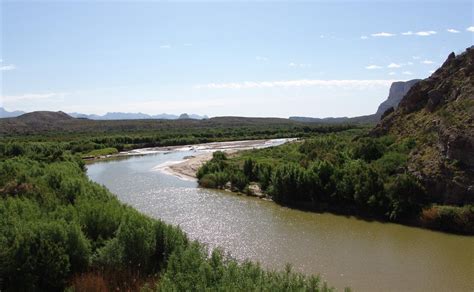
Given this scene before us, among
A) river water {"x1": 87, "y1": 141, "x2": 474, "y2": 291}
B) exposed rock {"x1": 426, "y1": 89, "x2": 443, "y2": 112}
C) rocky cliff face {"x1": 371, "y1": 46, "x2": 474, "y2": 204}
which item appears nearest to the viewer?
river water {"x1": 87, "y1": 141, "x2": 474, "y2": 291}

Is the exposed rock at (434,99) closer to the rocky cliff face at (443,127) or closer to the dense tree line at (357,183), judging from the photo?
the rocky cliff face at (443,127)

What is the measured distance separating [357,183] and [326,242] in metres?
7.37

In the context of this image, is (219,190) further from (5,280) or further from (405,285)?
(5,280)

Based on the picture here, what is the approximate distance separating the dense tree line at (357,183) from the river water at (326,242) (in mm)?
1182

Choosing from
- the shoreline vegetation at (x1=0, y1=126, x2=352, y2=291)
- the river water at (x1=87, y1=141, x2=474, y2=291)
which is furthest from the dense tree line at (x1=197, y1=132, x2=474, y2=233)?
the shoreline vegetation at (x1=0, y1=126, x2=352, y2=291)

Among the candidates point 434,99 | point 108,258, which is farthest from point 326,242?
point 434,99

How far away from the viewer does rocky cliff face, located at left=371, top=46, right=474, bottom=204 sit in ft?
90.9

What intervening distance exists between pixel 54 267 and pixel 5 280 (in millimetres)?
1702

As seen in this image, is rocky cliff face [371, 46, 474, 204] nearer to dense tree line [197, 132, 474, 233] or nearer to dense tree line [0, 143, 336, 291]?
dense tree line [197, 132, 474, 233]

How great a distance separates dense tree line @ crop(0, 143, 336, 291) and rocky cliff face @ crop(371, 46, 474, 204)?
16815 millimetres

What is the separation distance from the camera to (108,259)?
1548cm

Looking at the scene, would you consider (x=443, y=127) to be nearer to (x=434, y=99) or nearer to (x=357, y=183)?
(x=357, y=183)

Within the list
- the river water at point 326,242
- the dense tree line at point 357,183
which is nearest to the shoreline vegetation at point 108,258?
the river water at point 326,242

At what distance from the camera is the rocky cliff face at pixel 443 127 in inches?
1091
